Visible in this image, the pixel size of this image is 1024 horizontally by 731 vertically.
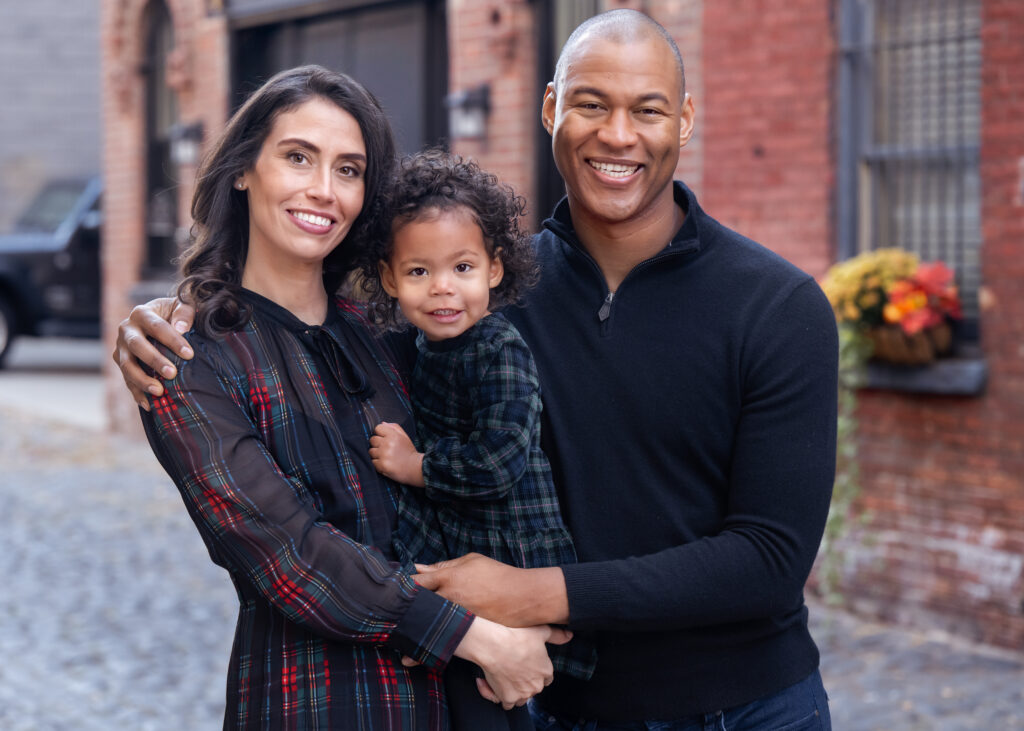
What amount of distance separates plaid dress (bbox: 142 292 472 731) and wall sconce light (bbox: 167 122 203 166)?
882 centimetres

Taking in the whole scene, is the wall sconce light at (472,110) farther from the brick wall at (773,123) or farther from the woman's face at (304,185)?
the woman's face at (304,185)

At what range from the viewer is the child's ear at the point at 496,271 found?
238cm

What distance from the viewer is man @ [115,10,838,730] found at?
81.7 inches

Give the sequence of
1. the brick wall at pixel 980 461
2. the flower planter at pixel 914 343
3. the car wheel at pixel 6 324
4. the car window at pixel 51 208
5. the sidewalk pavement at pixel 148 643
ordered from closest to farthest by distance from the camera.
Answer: the sidewalk pavement at pixel 148 643
the brick wall at pixel 980 461
the flower planter at pixel 914 343
the car wheel at pixel 6 324
the car window at pixel 51 208

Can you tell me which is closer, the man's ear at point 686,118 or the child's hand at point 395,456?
the child's hand at point 395,456

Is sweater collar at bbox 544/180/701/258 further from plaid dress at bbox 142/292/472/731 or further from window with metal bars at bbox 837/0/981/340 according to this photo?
window with metal bars at bbox 837/0/981/340

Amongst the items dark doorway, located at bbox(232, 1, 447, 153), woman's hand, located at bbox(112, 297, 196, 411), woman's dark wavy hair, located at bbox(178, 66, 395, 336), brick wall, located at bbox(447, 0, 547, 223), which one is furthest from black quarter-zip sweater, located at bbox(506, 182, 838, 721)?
dark doorway, located at bbox(232, 1, 447, 153)

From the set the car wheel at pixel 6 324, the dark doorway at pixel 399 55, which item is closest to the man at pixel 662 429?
the dark doorway at pixel 399 55

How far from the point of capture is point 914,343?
5629mm

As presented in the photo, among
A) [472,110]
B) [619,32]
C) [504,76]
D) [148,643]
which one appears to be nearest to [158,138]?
[472,110]

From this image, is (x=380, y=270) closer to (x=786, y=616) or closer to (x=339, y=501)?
(x=339, y=501)

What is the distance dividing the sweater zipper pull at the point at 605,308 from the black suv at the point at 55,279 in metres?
13.3

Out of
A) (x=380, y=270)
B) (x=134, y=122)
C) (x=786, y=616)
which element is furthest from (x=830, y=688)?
(x=134, y=122)

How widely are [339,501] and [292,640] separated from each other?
0.25m
